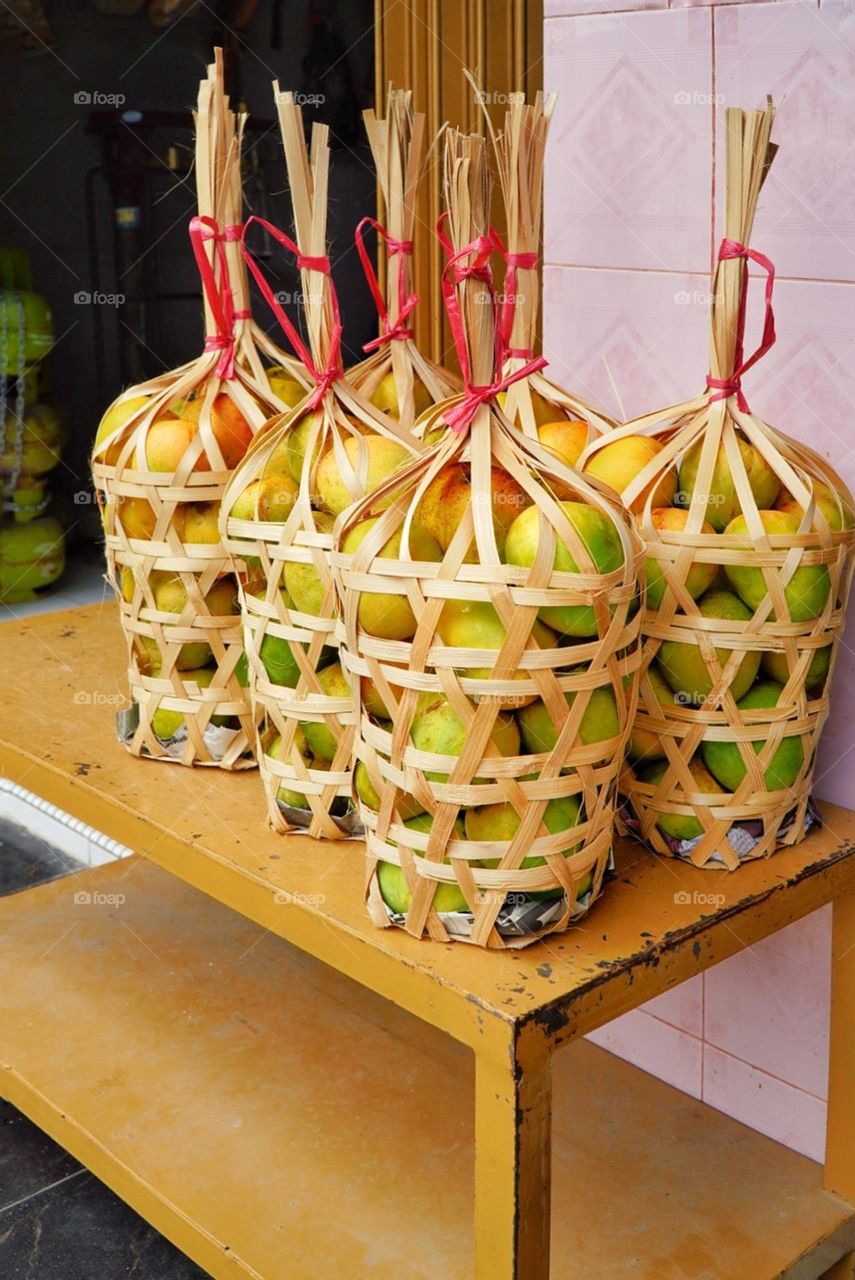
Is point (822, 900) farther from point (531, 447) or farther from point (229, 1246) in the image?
point (229, 1246)

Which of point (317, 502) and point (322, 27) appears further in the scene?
point (322, 27)

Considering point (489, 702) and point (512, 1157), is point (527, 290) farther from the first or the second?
point (512, 1157)

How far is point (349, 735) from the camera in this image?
1.05m

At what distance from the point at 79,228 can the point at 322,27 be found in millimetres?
592

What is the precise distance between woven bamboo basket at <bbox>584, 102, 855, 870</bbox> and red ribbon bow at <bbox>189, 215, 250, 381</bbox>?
0.36 metres

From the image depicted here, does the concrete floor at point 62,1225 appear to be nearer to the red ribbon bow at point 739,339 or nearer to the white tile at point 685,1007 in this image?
the white tile at point 685,1007

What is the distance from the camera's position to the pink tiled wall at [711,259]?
3.63 feet

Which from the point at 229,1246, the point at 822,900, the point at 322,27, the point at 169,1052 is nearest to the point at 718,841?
the point at 822,900

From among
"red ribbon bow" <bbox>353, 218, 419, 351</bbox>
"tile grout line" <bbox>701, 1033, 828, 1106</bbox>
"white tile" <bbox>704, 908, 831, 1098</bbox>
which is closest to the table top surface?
"white tile" <bbox>704, 908, 831, 1098</bbox>

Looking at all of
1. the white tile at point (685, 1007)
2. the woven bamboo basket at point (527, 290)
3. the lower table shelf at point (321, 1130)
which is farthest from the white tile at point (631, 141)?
the lower table shelf at point (321, 1130)

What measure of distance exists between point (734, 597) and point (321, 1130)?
69cm

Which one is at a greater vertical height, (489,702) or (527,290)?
(527,290)

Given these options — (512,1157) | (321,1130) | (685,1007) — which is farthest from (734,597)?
(321,1130)

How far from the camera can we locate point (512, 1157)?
2.89ft
